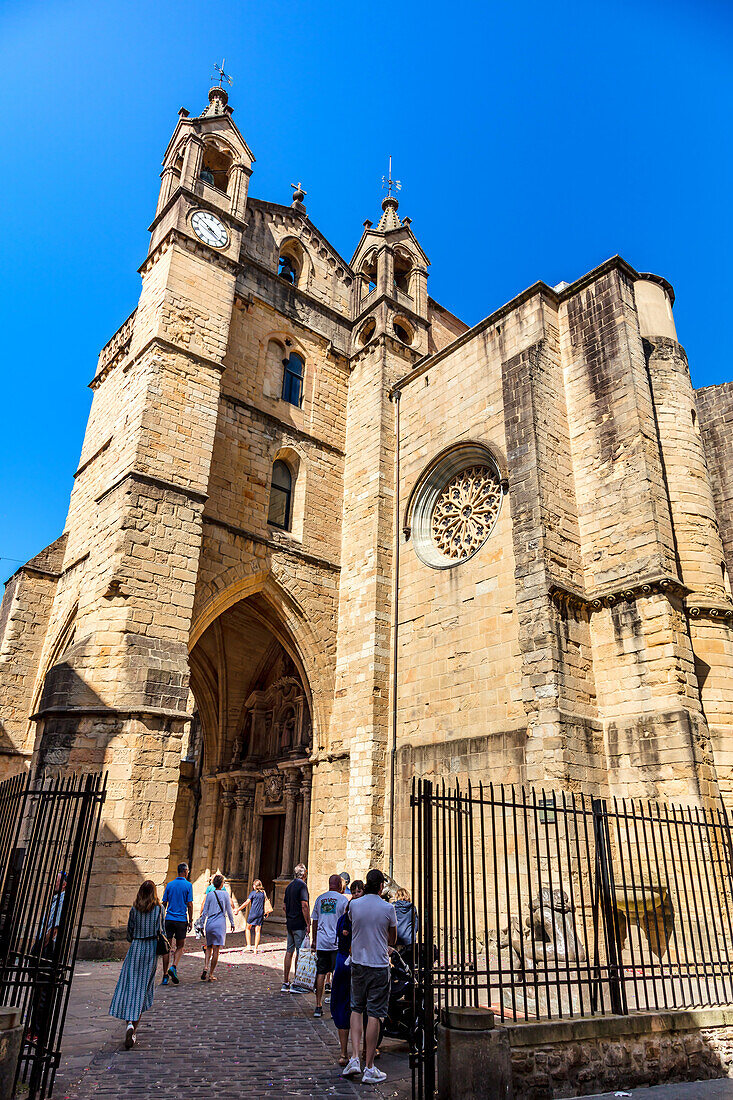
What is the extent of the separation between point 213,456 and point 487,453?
5.00m

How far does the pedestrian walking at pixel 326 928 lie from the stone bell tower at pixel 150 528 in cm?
342

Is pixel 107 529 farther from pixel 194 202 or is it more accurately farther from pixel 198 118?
pixel 198 118

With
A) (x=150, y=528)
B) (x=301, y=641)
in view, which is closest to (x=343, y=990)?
(x=150, y=528)

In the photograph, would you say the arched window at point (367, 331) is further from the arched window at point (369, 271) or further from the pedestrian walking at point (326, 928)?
the pedestrian walking at point (326, 928)

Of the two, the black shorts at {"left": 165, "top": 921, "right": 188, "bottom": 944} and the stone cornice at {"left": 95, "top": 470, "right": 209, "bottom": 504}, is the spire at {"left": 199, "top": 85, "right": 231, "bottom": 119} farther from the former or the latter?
the black shorts at {"left": 165, "top": 921, "right": 188, "bottom": 944}

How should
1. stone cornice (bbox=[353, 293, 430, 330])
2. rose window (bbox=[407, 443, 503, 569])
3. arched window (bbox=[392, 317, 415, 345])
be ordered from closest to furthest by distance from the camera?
rose window (bbox=[407, 443, 503, 569]) < stone cornice (bbox=[353, 293, 430, 330]) < arched window (bbox=[392, 317, 415, 345])

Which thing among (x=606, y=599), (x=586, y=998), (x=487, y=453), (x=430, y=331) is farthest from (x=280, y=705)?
(x=586, y=998)

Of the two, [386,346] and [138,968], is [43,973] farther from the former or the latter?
[386,346]

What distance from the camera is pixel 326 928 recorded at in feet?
21.2

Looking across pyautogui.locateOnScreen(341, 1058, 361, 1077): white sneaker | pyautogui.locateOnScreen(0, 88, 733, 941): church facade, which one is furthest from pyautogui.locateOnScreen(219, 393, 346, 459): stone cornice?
pyautogui.locateOnScreen(341, 1058, 361, 1077): white sneaker

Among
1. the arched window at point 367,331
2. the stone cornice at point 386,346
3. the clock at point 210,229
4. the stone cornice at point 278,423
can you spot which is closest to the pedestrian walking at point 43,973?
the stone cornice at point 278,423

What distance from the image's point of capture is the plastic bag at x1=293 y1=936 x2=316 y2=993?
7.15 metres

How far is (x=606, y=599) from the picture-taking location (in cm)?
992

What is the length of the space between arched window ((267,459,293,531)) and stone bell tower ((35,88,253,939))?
2.35 m
